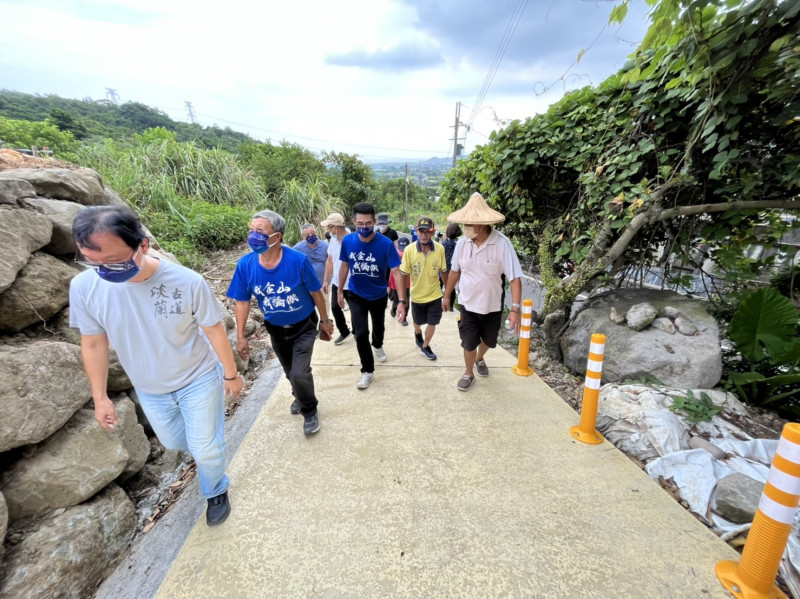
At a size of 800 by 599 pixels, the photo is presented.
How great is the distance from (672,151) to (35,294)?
19.4ft

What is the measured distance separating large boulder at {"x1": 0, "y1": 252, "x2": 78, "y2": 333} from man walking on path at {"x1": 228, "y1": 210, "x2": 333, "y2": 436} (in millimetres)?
1366

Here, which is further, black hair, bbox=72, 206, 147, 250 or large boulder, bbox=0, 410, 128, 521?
large boulder, bbox=0, 410, 128, 521

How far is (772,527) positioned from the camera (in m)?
1.59

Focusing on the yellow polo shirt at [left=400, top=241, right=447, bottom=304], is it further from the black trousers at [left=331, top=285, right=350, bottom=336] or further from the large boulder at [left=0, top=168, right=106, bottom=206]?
the large boulder at [left=0, top=168, right=106, bottom=206]

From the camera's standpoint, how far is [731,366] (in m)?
3.80

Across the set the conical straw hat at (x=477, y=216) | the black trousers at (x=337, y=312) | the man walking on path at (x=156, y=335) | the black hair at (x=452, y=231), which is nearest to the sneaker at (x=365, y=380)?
the black trousers at (x=337, y=312)

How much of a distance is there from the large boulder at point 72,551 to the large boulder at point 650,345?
453 centimetres

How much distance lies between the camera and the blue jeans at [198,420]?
6.75 ft

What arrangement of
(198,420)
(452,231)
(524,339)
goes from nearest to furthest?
1. (198,420)
2. (524,339)
3. (452,231)

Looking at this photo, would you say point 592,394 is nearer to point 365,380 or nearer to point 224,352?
point 365,380

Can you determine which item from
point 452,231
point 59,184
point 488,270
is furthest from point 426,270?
point 59,184

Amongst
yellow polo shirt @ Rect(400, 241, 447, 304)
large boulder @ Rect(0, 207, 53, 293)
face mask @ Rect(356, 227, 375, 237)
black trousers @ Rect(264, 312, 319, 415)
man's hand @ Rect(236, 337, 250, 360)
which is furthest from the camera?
yellow polo shirt @ Rect(400, 241, 447, 304)

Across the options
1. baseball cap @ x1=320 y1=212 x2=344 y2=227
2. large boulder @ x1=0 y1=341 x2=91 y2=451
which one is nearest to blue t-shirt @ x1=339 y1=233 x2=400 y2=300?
baseball cap @ x1=320 y1=212 x2=344 y2=227

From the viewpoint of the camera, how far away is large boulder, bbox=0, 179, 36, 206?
2662mm
